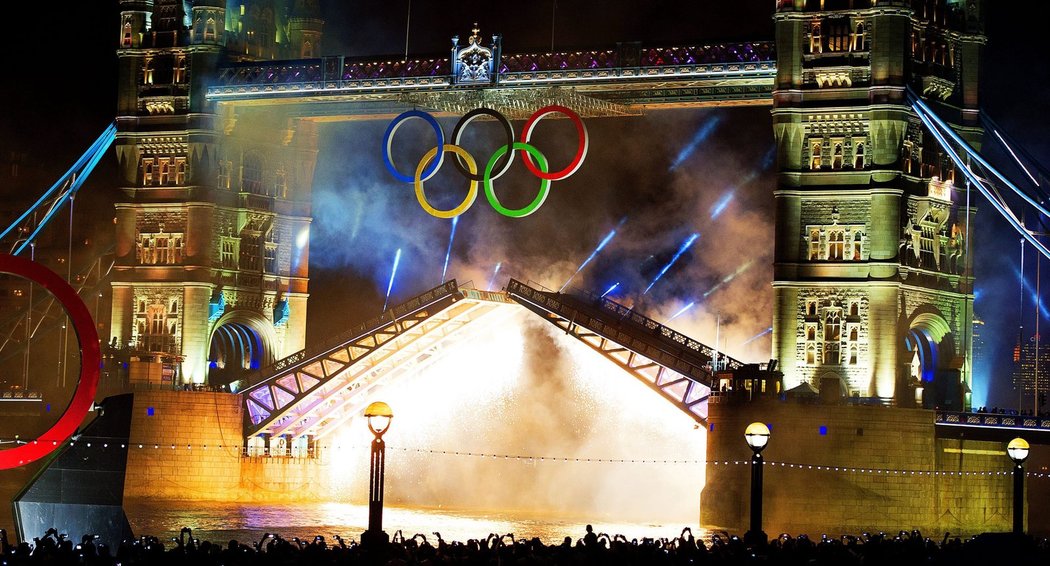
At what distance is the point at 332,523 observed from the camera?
6450cm

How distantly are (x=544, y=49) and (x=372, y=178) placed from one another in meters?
17.3

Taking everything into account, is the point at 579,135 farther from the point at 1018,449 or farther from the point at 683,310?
the point at 1018,449

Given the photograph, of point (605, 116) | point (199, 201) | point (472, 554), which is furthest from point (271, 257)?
point (472, 554)

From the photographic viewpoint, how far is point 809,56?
64.1 meters

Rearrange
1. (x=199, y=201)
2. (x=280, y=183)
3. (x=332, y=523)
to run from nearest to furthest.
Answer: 1. (x=332, y=523)
2. (x=199, y=201)
3. (x=280, y=183)

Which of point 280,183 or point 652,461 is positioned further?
point 280,183

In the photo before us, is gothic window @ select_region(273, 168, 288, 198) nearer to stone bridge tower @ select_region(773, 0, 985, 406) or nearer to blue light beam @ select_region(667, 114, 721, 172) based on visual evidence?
blue light beam @ select_region(667, 114, 721, 172)

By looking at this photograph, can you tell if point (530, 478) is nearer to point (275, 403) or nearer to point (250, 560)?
point (275, 403)

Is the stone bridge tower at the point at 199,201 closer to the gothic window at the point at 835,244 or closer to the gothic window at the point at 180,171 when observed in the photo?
the gothic window at the point at 180,171

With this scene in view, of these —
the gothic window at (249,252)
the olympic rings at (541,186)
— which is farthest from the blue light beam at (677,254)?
the gothic window at (249,252)

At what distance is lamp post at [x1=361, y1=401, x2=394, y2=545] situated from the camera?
31.5m

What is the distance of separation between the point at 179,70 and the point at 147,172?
15.2ft

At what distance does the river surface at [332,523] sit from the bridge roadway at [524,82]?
53.4 ft

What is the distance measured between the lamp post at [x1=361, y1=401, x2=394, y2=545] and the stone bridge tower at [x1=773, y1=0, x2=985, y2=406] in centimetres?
3176
